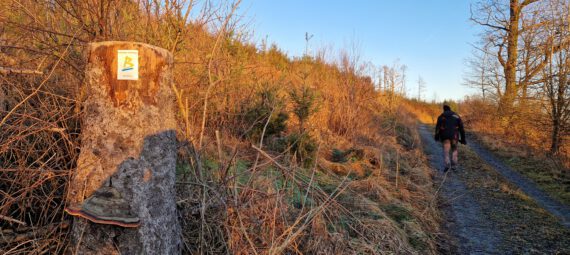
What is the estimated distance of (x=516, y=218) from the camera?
18.9 feet

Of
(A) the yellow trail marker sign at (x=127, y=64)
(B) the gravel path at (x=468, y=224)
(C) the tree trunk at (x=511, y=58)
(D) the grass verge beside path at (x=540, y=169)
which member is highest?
(C) the tree trunk at (x=511, y=58)

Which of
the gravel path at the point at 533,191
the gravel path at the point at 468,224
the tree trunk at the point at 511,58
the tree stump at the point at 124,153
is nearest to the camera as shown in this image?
the tree stump at the point at 124,153

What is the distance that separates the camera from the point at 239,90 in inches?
280

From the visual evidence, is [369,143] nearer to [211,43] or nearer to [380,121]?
[380,121]

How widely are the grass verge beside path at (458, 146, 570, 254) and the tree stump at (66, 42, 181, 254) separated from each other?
416 cm

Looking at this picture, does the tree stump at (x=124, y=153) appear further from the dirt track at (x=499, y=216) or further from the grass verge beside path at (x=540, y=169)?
the grass verge beside path at (x=540, y=169)

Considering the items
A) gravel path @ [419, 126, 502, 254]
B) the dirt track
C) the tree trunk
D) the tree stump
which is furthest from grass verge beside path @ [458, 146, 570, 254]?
the tree trunk

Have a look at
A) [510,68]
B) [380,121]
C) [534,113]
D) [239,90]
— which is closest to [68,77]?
[239,90]

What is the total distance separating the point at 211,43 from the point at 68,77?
2.65m

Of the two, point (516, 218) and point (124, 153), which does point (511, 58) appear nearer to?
point (516, 218)

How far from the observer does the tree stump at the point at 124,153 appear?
2.26 m

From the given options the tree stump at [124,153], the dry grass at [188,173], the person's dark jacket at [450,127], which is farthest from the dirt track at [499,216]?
the tree stump at [124,153]

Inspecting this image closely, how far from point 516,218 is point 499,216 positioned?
0.23 metres

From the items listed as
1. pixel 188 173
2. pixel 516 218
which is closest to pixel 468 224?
pixel 516 218
